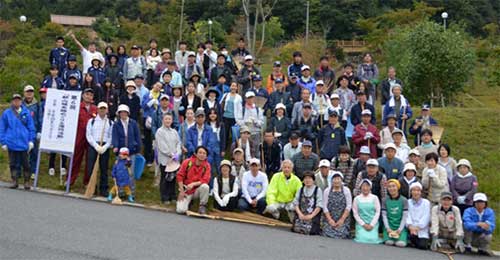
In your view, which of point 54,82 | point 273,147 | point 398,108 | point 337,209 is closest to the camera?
point 337,209

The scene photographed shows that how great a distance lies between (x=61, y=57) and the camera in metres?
14.3

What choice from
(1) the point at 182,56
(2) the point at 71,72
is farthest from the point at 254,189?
(2) the point at 71,72

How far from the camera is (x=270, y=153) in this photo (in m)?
11.5

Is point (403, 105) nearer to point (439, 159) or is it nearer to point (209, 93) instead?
point (439, 159)

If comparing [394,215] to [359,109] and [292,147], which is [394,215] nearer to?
[292,147]

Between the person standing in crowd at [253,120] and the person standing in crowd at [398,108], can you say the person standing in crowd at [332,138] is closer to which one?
the person standing in crowd at [253,120]

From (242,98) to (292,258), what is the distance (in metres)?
5.60

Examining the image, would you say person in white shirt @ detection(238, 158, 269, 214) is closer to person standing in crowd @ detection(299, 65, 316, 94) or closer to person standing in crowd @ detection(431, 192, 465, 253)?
person standing in crowd @ detection(431, 192, 465, 253)

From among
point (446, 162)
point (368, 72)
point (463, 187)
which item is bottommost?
point (463, 187)

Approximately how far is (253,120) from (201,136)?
130 centimetres

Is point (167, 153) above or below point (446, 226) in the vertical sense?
above

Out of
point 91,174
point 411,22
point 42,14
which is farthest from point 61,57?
point 42,14

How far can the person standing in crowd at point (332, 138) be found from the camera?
11.2m

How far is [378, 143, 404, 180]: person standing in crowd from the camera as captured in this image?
10.1m
